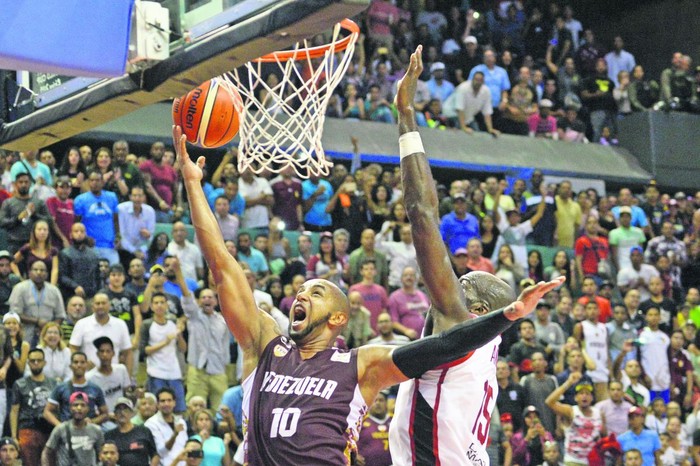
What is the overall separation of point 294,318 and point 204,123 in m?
1.78

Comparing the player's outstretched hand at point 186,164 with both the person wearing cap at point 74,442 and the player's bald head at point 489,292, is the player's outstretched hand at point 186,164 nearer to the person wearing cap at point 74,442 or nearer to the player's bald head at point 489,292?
the player's bald head at point 489,292

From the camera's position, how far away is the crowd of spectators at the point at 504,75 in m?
19.6

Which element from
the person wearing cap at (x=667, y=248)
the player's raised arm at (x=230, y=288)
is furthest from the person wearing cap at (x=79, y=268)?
the person wearing cap at (x=667, y=248)

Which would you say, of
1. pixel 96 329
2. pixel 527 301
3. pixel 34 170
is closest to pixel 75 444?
pixel 96 329

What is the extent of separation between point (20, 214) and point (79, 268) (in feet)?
2.72

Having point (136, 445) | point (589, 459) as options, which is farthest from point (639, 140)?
point (136, 445)

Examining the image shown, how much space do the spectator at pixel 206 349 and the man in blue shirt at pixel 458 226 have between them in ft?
12.6

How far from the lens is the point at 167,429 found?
447 inches

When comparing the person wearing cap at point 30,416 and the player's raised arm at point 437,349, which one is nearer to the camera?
the player's raised arm at point 437,349

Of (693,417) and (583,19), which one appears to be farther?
(583,19)

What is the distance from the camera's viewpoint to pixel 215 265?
17.0ft

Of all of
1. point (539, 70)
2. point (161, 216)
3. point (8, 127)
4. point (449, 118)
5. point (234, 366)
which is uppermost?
point (539, 70)

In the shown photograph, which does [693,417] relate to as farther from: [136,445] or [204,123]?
[204,123]

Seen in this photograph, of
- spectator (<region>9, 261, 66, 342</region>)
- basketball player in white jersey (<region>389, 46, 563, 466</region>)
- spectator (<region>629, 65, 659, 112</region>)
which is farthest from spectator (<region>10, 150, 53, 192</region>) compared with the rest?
spectator (<region>629, 65, 659, 112</region>)
